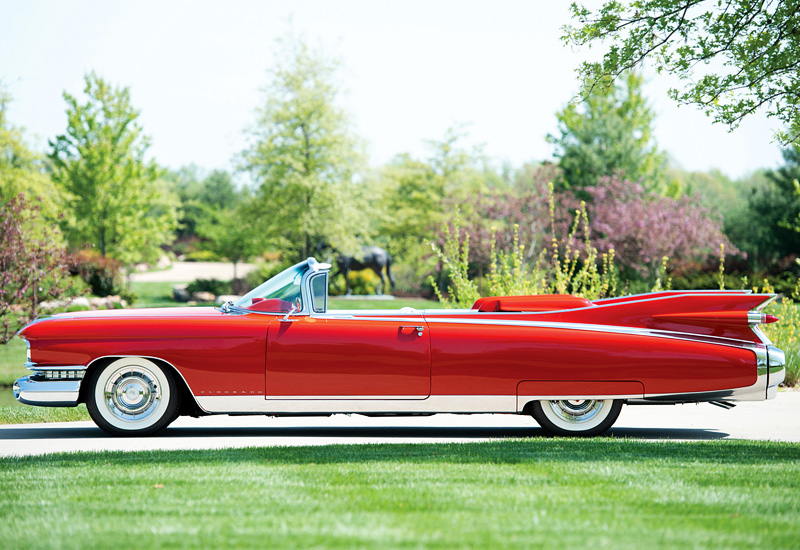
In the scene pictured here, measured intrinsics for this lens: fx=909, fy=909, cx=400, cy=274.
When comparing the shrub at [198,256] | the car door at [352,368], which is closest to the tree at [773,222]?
the car door at [352,368]

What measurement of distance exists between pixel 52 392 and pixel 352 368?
2.48 meters

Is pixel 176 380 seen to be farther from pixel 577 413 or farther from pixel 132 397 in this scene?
pixel 577 413

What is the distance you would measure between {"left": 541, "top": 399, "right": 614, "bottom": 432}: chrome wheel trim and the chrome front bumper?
13.0 ft

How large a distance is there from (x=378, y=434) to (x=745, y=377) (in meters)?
3.21

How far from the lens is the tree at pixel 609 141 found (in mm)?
36250

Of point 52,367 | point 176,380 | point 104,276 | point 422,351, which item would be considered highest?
point 104,276

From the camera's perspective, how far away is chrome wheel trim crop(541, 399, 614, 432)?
7.79m

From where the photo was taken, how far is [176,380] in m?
7.62

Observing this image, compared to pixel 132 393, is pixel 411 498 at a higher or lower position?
lower

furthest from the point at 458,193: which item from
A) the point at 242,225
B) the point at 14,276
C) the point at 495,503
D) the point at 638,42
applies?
the point at 495,503

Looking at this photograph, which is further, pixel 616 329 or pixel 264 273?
pixel 264 273

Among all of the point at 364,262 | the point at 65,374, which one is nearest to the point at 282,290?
the point at 65,374

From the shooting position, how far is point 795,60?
7633mm

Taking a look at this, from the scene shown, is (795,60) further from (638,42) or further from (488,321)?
(488,321)
